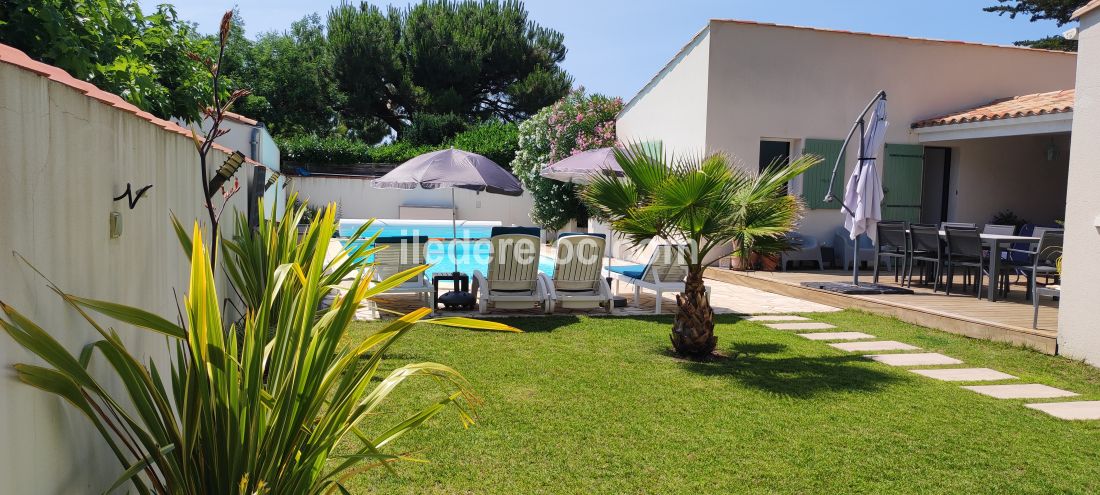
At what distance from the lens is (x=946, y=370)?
661cm

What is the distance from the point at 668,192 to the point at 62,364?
5148mm

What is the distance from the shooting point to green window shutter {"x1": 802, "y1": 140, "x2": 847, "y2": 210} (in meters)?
13.6

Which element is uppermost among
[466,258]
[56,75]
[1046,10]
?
[1046,10]

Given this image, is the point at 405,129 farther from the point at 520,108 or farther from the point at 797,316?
the point at 797,316

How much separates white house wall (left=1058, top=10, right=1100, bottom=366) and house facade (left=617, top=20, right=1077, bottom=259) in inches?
238

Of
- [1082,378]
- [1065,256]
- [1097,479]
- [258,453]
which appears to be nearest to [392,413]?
[258,453]

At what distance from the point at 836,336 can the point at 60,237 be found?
7.53 m

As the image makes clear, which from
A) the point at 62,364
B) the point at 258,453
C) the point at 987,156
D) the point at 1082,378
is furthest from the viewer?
the point at 987,156

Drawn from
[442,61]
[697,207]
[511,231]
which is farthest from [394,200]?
[697,207]

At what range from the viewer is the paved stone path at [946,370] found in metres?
5.49

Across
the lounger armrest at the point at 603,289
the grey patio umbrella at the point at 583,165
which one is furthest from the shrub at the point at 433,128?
the lounger armrest at the point at 603,289

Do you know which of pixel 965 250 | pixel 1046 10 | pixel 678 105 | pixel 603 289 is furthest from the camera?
pixel 1046 10

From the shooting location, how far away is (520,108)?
30.9 metres

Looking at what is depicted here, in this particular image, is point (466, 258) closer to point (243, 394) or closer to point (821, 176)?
point (821, 176)
